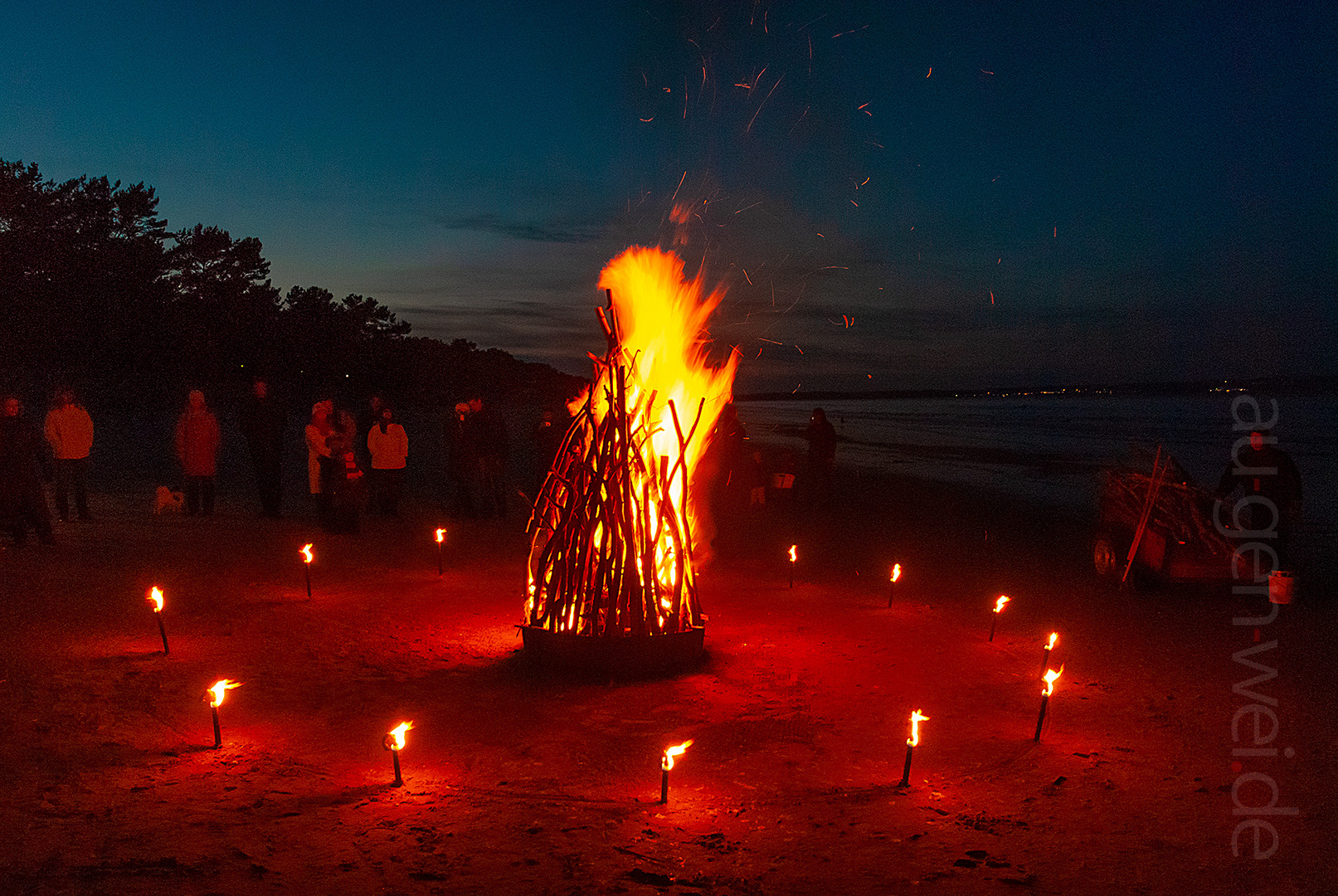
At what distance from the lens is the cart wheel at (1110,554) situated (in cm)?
977

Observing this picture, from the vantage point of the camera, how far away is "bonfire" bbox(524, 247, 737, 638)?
6.34 metres

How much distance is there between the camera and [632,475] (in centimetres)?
650

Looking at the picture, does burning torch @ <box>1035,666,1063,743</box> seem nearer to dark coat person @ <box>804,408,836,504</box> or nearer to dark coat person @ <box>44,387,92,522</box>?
dark coat person @ <box>804,408,836,504</box>

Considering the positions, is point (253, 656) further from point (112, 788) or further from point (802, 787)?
point (802, 787)

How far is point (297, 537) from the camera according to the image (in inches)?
446

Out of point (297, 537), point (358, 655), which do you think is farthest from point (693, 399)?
point (297, 537)

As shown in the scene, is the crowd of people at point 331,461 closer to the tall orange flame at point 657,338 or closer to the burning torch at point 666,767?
the tall orange flame at point 657,338

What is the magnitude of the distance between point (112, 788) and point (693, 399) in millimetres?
4126

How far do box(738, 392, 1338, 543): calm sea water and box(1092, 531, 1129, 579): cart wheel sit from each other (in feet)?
3.23

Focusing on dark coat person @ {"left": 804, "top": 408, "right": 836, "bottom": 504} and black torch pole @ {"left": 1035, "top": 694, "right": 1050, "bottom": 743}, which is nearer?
black torch pole @ {"left": 1035, "top": 694, "right": 1050, "bottom": 743}

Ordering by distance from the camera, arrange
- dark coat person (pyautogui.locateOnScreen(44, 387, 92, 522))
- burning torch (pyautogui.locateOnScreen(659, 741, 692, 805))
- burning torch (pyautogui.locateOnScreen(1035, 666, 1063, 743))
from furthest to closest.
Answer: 1. dark coat person (pyautogui.locateOnScreen(44, 387, 92, 522))
2. burning torch (pyautogui.locateOnScreen(1035, 666, 1063, 743))
3. burning torch (pyautogui.locateOnScreen(659, 741, 692, 805))

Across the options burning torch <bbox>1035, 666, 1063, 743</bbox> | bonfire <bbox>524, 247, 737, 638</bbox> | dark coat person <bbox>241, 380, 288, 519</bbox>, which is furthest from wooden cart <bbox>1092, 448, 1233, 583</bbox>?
dark coat person <bbox>241, 380, 288, 519</bbox>

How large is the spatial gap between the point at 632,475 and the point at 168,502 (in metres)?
9.21

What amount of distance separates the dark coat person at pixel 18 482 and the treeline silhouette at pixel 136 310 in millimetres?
14814
